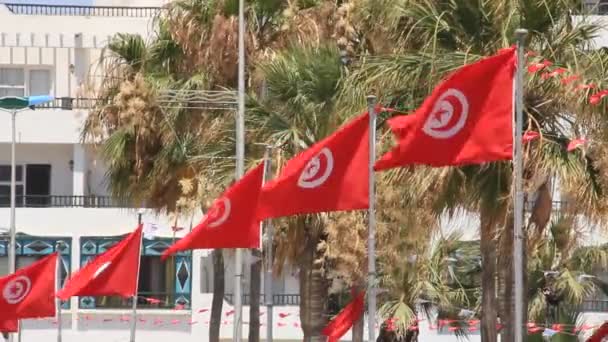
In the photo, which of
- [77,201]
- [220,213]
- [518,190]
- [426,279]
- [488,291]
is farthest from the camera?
[77,201]

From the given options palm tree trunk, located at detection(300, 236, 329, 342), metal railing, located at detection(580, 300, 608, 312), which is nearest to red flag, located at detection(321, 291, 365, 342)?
palm tree trunk, located at detection(300, 236, 329, 342)

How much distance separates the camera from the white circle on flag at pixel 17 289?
35.2m

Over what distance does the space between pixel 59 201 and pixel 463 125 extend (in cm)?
3292

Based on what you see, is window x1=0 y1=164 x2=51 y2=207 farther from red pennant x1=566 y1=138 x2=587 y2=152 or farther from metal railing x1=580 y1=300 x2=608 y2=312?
red pennant x1=566 y1=138 x2=587 y2=152

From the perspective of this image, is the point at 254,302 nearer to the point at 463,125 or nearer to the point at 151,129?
the point at 151,129

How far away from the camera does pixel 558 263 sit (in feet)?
111

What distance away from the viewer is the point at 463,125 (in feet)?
65.0

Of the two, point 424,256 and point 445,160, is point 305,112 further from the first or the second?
point 445,160

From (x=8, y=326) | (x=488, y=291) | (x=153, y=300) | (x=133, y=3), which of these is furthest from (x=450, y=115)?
(x=133, y=3)

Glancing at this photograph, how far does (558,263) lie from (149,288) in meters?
18.1

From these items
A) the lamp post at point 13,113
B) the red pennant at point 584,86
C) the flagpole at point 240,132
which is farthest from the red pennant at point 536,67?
the lamp post at point 13,113

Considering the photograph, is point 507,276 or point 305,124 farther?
point 305,124

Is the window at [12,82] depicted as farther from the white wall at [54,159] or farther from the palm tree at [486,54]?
the palm tree at [486,54]

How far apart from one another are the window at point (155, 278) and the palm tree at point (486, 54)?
81.7 feet
